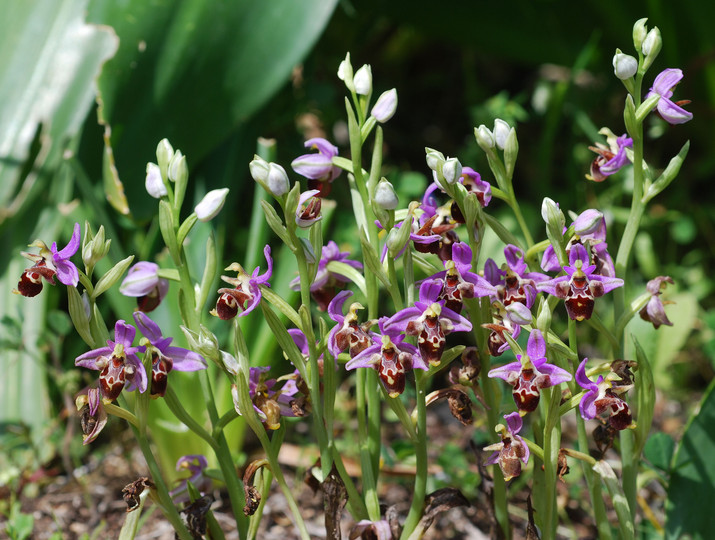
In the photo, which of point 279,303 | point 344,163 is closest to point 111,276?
point 279,303

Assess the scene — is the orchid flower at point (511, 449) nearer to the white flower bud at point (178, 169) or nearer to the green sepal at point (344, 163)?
the green sepal at point (344, 163)

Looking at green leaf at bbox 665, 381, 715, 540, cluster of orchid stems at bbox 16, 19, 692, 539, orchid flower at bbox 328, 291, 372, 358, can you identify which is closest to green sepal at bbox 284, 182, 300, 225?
cluster of orchid stems at bbox 16, 19, 692, 539

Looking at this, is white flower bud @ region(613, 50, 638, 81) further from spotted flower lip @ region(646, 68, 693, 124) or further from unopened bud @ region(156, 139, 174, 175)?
unopened bud @ region(156, 139, 174, 175)

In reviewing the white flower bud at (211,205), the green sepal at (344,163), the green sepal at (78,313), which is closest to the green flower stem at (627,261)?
the green sepal at (344,163)

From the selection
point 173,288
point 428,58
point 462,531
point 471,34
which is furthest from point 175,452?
point 428,58

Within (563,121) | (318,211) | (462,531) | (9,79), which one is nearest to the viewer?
(318,211)

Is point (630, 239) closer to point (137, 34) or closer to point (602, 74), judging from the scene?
point (137, 34)

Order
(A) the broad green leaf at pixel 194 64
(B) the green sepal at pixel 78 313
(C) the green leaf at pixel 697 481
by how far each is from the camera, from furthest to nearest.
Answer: (A) the broad green leaf at pixel 194 64 → (C) the green leaf at pixel 697 481 → (B) the green sepal at pixel 78 313
